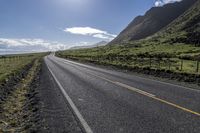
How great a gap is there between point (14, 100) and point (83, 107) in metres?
4.25

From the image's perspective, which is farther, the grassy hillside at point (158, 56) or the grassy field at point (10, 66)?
the grassy hillside at point (158, 56)

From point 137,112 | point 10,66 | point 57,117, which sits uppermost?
point 137,112

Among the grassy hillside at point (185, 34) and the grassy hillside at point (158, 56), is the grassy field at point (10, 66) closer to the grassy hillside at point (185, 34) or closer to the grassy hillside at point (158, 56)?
the grassy hillside at point (158, 56)

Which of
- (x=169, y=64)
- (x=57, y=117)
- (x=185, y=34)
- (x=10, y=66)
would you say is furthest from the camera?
(x=185, y=34)

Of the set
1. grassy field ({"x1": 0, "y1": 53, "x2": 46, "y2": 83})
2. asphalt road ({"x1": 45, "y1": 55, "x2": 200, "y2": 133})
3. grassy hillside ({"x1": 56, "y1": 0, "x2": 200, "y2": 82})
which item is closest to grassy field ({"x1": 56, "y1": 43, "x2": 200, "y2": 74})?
grassy hillside ({"x1": 56, "y1": 0, "x2": 200, "y2": 82})

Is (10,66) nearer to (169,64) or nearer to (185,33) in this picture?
(169,64)

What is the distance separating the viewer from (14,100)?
454 inches

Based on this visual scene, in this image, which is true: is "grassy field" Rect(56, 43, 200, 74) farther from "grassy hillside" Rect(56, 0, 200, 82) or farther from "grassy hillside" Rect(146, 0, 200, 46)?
"grassy hillside" Rect(146, 0, 200, 46)

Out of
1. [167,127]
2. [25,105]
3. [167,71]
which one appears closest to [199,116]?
[167,127]

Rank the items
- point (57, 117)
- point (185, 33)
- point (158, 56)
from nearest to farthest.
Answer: point (57, 117) → point (158, 56) → point (185, 33)

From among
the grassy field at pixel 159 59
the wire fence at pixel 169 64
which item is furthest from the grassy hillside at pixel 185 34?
the wire fence at pixel 169 64

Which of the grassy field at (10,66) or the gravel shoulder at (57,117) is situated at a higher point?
the gravel shoulder at (57,117)

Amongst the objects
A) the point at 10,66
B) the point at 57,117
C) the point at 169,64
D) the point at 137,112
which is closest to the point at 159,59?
the point at 169,64

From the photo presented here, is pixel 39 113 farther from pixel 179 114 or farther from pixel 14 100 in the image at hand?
pixel 179 114
